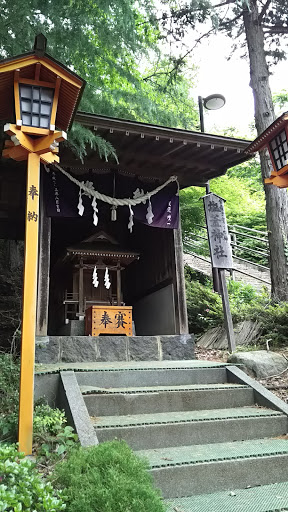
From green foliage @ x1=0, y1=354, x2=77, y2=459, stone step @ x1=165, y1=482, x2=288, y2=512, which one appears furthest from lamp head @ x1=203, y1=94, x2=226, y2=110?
stone step @ x1=165, y1=482, x2=288, y2=512

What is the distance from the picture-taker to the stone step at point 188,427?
4.10 meters

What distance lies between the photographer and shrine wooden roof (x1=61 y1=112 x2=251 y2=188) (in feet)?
23.7

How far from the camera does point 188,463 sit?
3605mm

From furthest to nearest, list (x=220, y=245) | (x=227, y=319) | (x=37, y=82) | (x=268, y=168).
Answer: (x=268, y=168)
(x=220, y=245)
(x=227, y=319)
(x=37, y=82)

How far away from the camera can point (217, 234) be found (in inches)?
328

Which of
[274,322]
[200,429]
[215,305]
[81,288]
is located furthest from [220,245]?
[200,429]

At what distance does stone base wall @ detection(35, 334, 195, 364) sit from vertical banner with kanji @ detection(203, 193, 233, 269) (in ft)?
5.60

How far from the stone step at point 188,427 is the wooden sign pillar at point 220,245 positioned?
3.09m

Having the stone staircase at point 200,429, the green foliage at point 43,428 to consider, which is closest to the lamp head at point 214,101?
the stone staircase at point 200,429

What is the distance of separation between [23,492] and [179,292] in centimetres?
615

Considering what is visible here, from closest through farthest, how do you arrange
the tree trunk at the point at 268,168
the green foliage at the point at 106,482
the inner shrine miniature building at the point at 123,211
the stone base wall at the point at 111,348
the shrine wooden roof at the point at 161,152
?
1. the green foliage at the point at 106,482
2. the stone base wall at the point at 111,348
3. the shrine wooden roof at the point at 161,152
4. the inner shrine miniature building at the point at 123,211
5. the tree trunk at the point at 268,168

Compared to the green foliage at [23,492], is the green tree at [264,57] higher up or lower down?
higher up

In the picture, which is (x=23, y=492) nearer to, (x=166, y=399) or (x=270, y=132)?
(x=166, y=399)

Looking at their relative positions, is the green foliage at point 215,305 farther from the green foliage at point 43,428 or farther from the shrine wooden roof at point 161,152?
the green foliage at point 43,428
